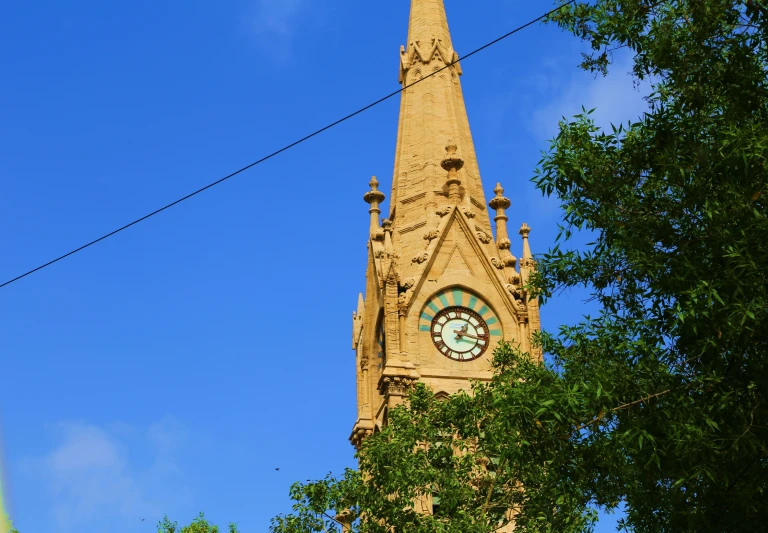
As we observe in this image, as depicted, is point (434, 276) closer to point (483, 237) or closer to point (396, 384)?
point (483, 237)

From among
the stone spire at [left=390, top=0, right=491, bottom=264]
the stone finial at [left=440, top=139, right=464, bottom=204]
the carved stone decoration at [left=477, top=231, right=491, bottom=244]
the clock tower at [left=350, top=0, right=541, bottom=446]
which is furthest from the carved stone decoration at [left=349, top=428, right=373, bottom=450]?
the stone finial at [left=440, top=139, right=464, bottom=204]

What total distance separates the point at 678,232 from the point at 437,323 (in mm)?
28191

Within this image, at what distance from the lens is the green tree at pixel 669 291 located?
1534cm

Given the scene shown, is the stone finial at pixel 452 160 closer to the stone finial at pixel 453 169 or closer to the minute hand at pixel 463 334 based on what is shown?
the stone finial at pixel 453 169

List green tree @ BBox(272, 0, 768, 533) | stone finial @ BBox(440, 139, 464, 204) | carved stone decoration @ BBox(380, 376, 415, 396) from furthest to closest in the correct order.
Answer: stone finial @ BBox(440, 139, 464, 204), carved stone decoration @ BBox(380, 376, 415, 396), green tree @ BBox(272, 0, 768, 533)

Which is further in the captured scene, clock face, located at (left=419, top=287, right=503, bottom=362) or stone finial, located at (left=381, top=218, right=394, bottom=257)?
stone finial, located at (left=381, top=218, right=394, bottom=257)

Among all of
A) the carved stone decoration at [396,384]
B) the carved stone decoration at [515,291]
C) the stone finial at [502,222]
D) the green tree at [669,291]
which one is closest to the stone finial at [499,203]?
the stone finial at [502,222]

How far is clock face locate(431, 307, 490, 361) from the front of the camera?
44.4 m

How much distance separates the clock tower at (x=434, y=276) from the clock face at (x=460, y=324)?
3cm

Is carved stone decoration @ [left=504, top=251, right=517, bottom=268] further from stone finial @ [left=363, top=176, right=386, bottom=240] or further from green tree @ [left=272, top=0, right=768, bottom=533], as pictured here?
green tree @ [left=272, top=0, right=768, bottom=533]

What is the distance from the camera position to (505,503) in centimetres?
2720

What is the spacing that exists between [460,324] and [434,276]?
1.96 m

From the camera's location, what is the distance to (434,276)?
149ft

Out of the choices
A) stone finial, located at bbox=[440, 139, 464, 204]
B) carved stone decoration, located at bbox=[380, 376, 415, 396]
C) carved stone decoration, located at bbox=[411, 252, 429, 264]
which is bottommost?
carved stone decoration, located at bbox=[380, 376, 415, 396]
